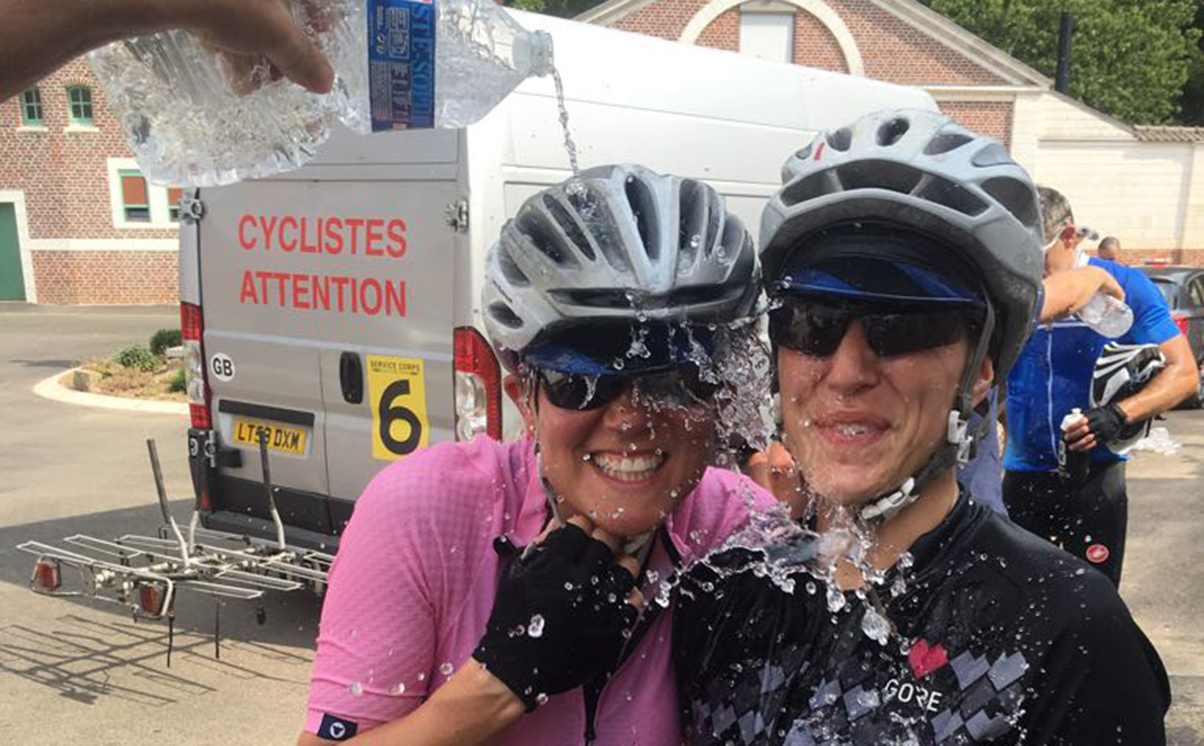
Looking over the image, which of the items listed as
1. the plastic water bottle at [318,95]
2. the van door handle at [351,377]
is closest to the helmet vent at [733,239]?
the plastic water bottle at [318,95]

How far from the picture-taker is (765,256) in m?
1.68

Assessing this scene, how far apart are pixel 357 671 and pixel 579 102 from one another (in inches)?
162

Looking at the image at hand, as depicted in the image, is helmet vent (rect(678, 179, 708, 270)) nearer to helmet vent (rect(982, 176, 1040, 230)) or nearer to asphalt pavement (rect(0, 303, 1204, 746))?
helmet vent (rect(982, 176, 1040, 230))

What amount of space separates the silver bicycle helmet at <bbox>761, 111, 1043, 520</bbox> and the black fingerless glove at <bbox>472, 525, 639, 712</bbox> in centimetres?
42

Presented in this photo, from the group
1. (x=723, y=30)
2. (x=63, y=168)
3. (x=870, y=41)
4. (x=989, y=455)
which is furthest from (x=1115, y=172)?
(x=989, y=455)

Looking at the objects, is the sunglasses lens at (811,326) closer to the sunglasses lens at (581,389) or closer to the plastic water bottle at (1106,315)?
the sunglasses lens at (581,389)

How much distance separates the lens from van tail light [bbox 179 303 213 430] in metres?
5.86

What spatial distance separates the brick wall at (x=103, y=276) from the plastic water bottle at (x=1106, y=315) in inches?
1131

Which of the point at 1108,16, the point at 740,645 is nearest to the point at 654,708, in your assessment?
the point at 740,645

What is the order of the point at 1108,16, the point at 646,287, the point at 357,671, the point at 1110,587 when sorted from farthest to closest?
the point at 1108,16, the point at 646,287, the point at 357,671, the point at 1110,587

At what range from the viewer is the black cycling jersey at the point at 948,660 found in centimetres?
129

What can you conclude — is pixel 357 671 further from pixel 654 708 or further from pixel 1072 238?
pixel 1072 238

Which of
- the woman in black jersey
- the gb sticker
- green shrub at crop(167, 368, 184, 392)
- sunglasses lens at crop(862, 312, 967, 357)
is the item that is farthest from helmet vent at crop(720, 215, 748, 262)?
green shrub at crop(167, 368, 184, 392)

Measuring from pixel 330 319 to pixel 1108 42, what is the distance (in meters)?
42.5
